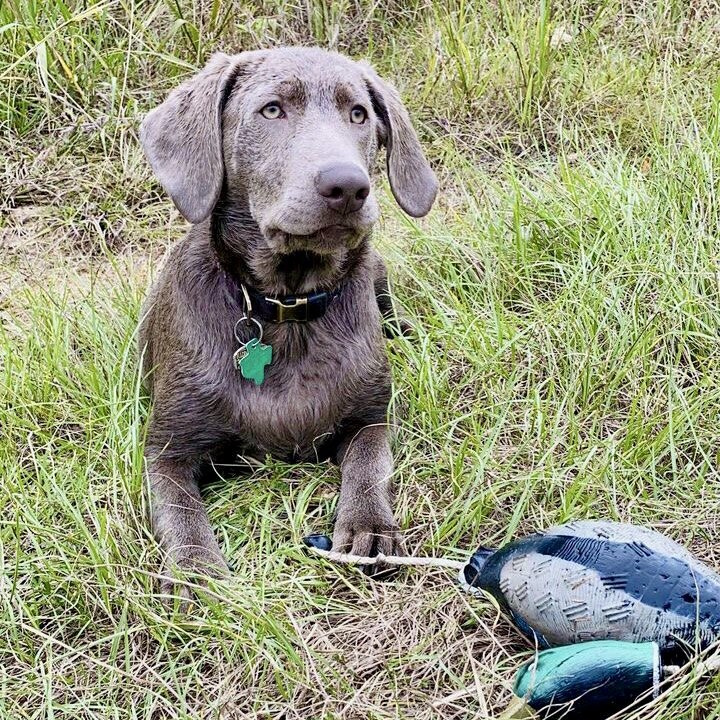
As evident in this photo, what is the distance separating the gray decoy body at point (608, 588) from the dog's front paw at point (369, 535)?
40 cm

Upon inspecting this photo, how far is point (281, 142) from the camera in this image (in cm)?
290

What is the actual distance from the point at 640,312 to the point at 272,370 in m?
1.24

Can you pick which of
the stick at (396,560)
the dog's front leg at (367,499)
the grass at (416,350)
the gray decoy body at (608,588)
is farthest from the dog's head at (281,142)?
the gray decoy body at (608,588)

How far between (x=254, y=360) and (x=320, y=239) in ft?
1.44

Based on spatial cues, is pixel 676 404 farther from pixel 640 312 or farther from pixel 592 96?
pixel 592 96

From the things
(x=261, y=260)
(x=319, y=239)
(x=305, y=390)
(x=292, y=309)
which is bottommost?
(x=305, y=390)

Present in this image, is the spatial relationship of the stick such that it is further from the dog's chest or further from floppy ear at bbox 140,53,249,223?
floppy ear at bbox 140,53,249,223

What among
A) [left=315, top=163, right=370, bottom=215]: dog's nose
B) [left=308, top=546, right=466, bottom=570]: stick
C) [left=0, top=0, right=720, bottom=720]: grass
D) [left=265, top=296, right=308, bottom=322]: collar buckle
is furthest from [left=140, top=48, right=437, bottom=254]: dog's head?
[left=308, top=546, right=466, bottom=570]: stick

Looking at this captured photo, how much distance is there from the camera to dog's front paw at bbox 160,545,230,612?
2604 mm

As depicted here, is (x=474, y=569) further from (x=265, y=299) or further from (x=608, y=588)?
(x=265, y=299)

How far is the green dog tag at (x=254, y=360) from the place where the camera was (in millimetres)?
3072

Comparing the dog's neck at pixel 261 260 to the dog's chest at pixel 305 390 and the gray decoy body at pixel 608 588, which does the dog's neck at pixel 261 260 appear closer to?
the dog's chest at pixel 305 390

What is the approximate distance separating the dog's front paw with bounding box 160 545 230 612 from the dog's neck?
80 centimetres

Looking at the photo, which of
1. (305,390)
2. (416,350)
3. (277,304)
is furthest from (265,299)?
(416,350)
